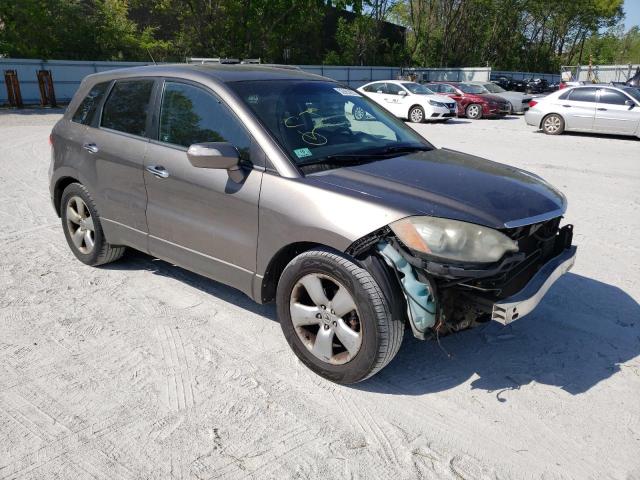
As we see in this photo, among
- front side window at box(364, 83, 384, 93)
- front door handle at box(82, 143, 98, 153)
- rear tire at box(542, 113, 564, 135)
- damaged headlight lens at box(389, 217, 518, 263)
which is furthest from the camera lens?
front side window at box(364, 83, 384, 93)

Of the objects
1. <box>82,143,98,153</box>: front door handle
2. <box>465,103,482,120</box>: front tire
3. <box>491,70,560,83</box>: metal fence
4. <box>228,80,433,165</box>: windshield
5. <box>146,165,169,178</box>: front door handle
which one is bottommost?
<box>465,103,482,120</box>: front tire

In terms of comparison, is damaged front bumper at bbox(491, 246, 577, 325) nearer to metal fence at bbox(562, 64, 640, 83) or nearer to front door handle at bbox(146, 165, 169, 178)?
front door handle at bbox(146, 165, 169, 178)

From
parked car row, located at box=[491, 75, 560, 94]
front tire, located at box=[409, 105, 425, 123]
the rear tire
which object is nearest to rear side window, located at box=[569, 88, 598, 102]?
the rear tire

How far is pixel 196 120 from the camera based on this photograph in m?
3.86

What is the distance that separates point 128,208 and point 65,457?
213 centimetres

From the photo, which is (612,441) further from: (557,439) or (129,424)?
(129,424)

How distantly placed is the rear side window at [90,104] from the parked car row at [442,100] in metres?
15.7

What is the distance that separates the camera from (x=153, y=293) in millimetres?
4457

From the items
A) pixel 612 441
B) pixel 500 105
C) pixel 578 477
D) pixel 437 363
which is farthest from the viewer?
pixel 500 105

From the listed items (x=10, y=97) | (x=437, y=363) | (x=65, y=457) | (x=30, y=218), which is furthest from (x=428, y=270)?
(x=10, y=97)

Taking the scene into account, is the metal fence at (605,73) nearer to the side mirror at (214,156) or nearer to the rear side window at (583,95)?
the rear side window at (583,95)

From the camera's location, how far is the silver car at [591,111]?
14820 mm

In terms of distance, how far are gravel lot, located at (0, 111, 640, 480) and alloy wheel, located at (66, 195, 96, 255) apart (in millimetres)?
223

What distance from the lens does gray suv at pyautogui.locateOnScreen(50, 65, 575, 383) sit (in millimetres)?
2902
